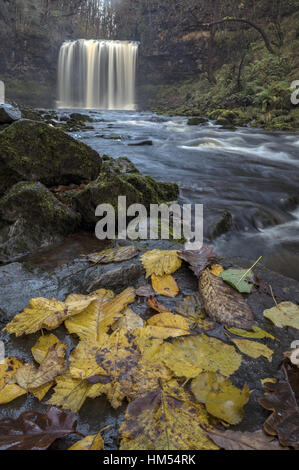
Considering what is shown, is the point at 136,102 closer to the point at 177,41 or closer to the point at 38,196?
the point at 177,41

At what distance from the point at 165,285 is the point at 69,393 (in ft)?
2.66

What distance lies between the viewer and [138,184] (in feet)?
11.6

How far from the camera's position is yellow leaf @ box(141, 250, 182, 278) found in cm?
172

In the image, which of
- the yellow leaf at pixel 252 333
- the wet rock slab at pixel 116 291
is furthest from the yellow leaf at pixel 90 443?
the yellow leaf at pixel 252 333

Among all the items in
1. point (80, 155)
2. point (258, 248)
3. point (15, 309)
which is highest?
point (80, 155)

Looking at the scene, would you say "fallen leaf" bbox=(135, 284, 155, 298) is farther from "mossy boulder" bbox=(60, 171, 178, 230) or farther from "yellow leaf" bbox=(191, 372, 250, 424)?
"mossy boulder" bbox=(60, 171, 178, 230)

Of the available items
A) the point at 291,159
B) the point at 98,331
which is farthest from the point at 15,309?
the point at 291,159

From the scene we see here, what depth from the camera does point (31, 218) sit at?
9.37ft

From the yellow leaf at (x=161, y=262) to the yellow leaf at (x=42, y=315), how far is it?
1.57 ft

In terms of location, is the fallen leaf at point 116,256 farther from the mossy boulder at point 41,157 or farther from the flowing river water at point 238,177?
the mossy boulder at point 41,157

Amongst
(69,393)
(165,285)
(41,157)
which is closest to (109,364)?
(69,393)

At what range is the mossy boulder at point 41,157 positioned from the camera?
3344 millimetres

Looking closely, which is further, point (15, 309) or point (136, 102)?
point (136, 102)

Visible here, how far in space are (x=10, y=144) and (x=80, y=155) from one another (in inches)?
35.1
